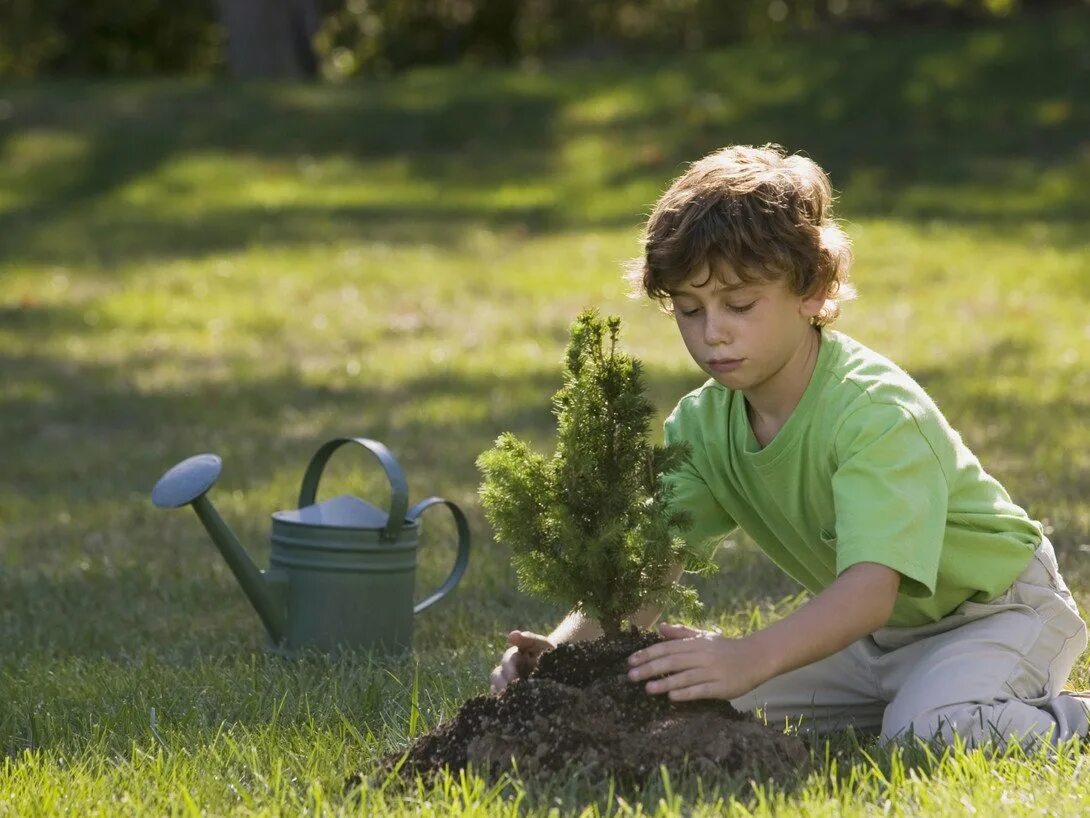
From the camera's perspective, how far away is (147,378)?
903 centimetres

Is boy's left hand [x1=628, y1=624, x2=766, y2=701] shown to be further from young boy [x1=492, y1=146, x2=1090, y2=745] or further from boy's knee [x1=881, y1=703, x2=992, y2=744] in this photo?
boy's knee [x1=881, y1=703, x2=992, y2=744]

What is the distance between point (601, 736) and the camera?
2.91m

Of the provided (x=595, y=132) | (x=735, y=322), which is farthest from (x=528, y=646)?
(x=595, y=132)

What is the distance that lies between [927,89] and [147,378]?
28.8 feet

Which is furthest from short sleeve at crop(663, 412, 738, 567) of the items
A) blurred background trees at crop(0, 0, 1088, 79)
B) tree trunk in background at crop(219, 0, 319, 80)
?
blurred background trees at crop(0, 0, 1088, 79)

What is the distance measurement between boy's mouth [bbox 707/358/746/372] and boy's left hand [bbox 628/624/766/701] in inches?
20.8

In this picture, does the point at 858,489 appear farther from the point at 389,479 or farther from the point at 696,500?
the point at 389,479

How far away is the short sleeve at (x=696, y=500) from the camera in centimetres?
354

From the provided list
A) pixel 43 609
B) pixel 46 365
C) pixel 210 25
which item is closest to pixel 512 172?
pixel 46 365

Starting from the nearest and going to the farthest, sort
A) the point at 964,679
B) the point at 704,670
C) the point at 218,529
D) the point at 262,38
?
1. the point at 704,670
2. the point at 964,679
3. the point at 218,529
4. the point at 262,38

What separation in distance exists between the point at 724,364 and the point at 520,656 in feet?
2.46

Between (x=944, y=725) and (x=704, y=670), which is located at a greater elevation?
(x=704, y=670)

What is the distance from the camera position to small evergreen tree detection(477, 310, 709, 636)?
10.0 feet

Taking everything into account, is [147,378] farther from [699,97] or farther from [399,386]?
[699,97]
